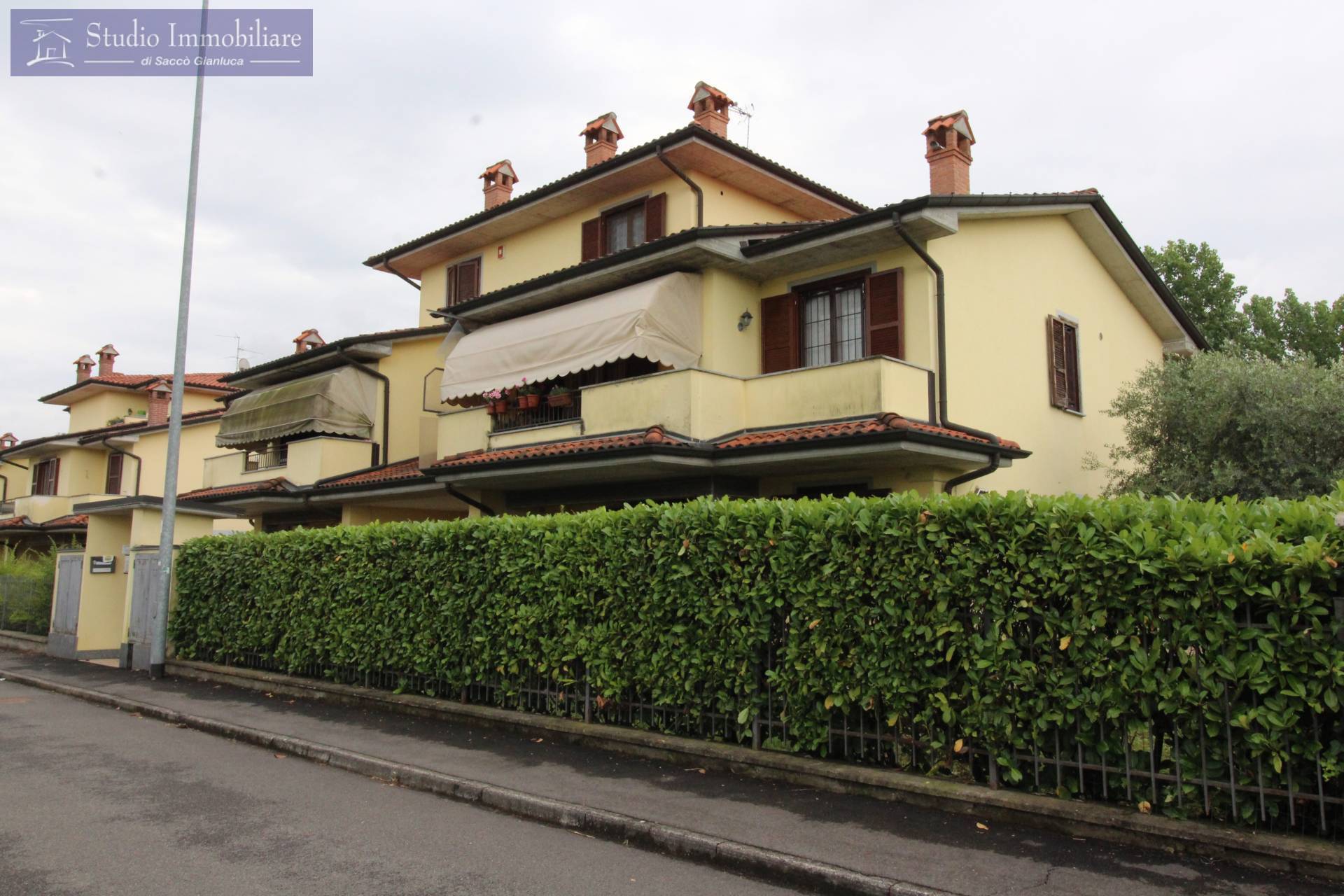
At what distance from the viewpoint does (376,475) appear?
21.0 m

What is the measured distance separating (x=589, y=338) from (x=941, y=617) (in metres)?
9.12

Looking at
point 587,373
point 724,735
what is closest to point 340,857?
point 724,735

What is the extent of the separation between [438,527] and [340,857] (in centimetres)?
560

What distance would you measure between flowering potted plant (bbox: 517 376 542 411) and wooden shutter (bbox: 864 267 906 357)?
600cm

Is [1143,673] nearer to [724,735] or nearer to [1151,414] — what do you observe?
[724,735]

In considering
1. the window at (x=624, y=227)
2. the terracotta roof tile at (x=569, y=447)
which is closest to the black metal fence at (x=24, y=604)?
the terracotta roof tile at (x=569, y=447)

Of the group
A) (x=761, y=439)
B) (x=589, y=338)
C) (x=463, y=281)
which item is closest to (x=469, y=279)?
(x=463, y=281)

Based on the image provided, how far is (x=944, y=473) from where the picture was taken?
42.3ft

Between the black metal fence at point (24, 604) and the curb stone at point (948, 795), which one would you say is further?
the black metal fence at point (24, 604)

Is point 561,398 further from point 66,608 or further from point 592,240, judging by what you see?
point 66,608

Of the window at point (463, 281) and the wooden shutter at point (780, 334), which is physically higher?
the window at point (463, 281)

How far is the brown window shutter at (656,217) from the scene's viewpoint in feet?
58.1

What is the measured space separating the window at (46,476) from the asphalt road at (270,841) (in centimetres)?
3701

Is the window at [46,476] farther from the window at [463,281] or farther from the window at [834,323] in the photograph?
the window at [834,323]
